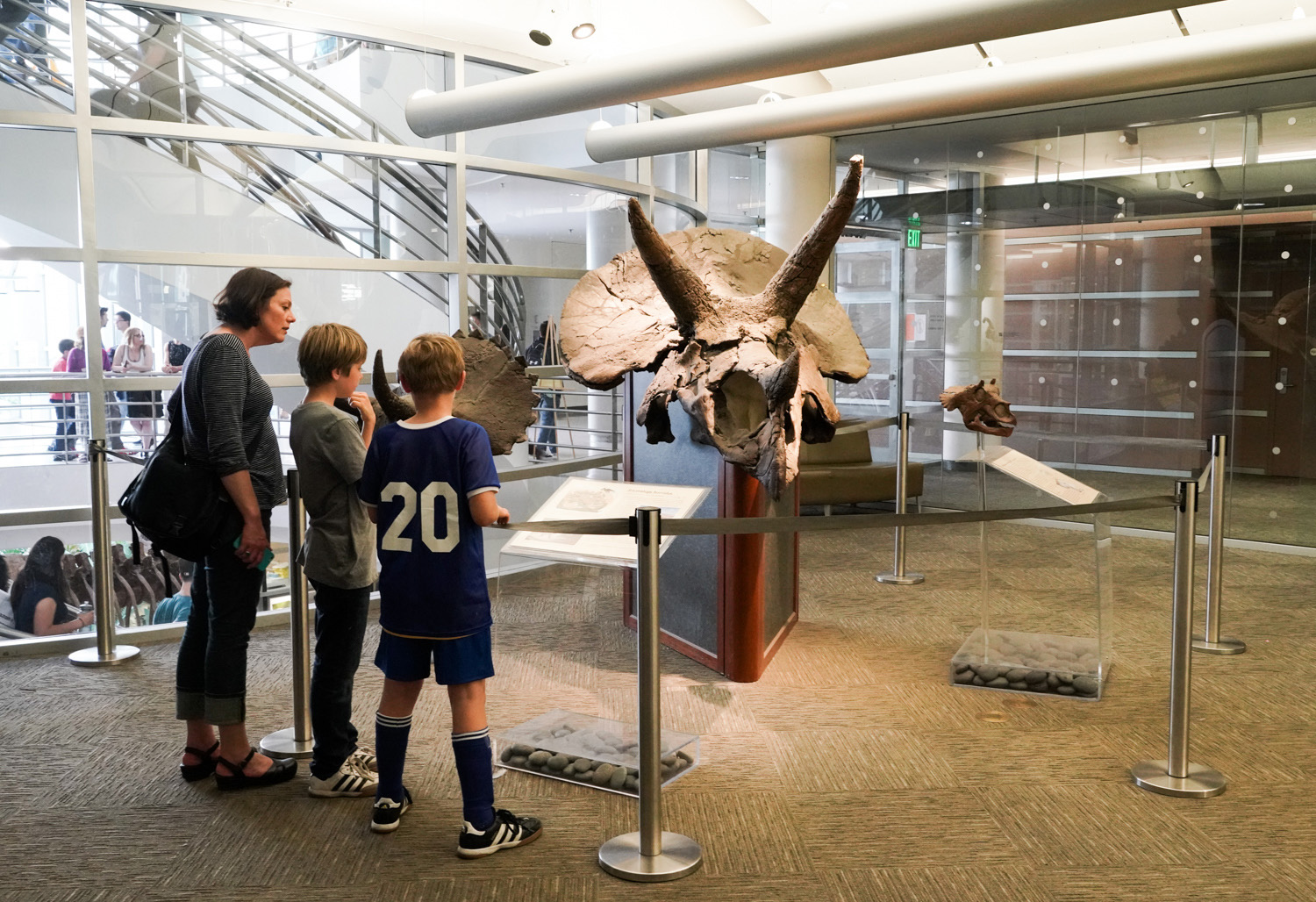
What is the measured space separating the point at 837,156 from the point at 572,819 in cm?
750

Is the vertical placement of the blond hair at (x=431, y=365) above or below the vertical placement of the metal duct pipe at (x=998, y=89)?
below

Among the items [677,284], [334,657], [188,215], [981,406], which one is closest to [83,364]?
[188,215]

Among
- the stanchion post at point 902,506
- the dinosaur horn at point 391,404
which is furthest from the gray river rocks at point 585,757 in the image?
the stanchion post at point 902,506

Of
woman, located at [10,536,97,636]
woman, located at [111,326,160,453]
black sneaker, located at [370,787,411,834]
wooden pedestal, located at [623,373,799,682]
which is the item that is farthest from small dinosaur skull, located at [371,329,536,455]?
woman, located at [10,536,97,636]

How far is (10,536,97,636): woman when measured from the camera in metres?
5.15

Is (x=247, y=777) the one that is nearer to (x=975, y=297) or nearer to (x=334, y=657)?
(x=334, y=657)

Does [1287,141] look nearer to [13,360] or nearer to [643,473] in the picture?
[643,473]

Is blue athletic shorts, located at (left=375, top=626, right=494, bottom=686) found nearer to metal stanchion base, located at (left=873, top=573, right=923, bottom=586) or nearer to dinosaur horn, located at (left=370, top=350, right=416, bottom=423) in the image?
dinosaur horn, located at (left=370, top=350, right=416, bottom=423)

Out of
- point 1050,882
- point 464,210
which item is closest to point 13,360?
point 464,210

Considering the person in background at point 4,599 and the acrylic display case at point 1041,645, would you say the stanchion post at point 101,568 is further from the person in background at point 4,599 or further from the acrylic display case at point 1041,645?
the acrylic display case at point 1041,645

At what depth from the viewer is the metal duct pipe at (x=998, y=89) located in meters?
4.65

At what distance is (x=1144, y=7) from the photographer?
3727mm

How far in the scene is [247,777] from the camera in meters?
3.51

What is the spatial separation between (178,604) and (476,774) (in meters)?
3.19
